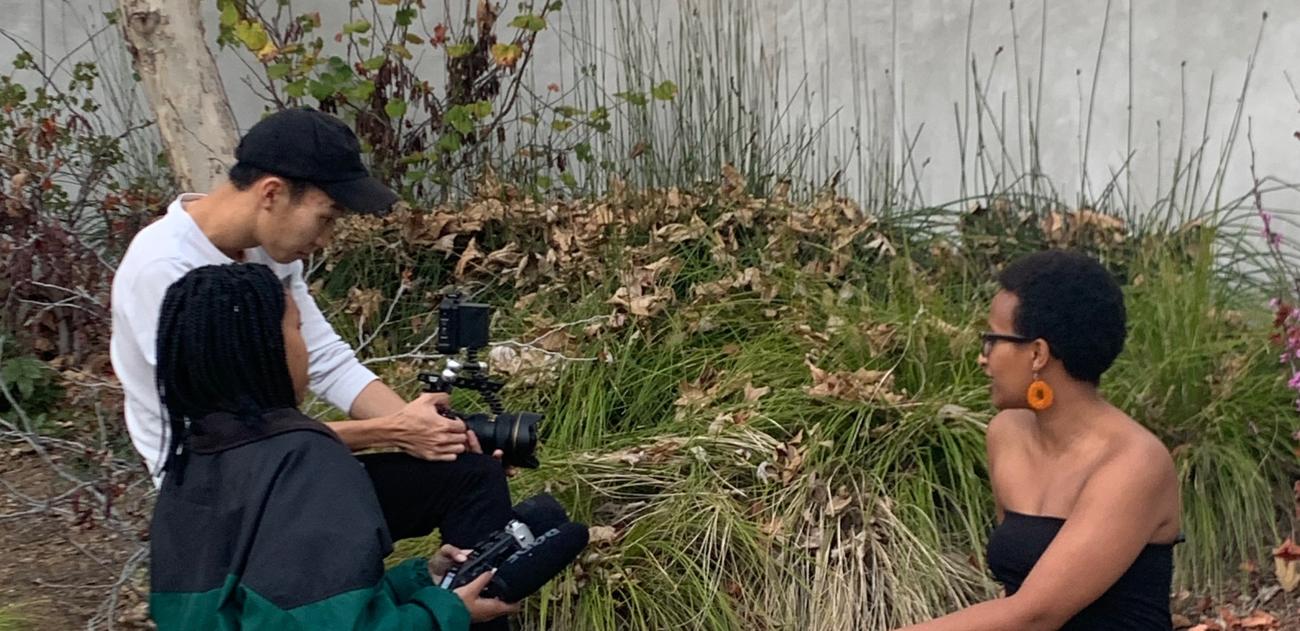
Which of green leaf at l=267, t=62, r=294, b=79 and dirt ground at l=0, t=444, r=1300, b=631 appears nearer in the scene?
dirt ground at l=0, t=444, r=1300, b=631

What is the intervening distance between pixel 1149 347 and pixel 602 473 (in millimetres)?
1638

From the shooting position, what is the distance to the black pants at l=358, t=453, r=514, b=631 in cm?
306

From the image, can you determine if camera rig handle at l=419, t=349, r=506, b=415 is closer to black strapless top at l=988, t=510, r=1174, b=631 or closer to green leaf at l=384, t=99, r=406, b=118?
black strapless top at l=988, t=510, r=1174, b=631

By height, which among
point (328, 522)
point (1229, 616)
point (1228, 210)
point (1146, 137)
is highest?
point (1146, 137)

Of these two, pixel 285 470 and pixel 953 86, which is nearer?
pixel 285 470

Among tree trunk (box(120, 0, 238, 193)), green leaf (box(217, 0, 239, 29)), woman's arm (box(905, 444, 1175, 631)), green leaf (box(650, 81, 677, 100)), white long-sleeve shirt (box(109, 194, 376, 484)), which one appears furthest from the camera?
green leaf (box(217, 0, 239, 29))

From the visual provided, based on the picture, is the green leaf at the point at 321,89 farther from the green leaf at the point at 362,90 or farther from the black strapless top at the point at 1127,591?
the black strapless top at the point at 1127,591

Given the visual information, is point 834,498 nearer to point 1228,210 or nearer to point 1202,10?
point 1228,210

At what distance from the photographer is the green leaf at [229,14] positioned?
5449 mm

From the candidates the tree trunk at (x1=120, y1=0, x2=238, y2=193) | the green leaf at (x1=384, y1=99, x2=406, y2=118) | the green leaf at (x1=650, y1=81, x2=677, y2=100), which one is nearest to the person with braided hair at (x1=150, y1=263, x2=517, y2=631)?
the tree trunk at (x1=120, y1=0, x2=238, y2=193)

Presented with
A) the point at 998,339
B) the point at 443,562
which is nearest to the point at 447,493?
the point at 443,562

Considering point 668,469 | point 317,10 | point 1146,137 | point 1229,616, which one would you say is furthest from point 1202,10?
point 317,10

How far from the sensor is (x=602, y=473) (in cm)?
389

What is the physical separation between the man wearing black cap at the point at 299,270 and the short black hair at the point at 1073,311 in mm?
1276
